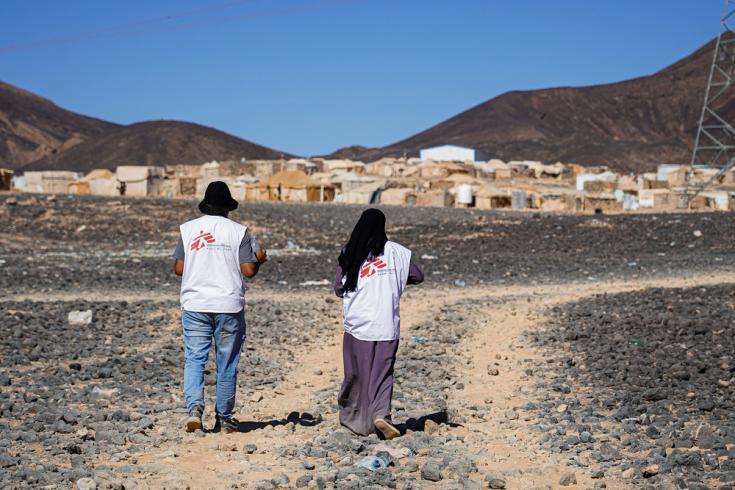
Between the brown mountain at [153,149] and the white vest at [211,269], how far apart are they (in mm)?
96480

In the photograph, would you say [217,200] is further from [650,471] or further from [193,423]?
[650,471]

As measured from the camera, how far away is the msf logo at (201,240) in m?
5.84

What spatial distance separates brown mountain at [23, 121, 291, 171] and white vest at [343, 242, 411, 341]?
96.7 m

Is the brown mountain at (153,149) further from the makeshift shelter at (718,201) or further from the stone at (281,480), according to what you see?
A: the stone at (281,480)

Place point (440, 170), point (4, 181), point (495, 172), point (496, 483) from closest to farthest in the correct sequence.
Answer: point (496, 483)
point (4, 181)
point (440, 170)
point (495, 172)

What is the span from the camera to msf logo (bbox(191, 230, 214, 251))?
19.2ft

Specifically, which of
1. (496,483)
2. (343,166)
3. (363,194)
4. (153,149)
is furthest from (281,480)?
(153,149)

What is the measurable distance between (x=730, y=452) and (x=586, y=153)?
307 ft

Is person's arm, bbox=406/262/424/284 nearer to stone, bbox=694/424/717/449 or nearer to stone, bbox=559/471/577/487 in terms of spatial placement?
stone, bbox=559/471/577/487

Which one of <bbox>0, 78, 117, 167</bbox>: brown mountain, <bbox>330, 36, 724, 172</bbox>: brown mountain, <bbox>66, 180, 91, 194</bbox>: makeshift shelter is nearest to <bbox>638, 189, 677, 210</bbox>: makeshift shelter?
<bbox>66, 180, 91, 194</bbox>: makeshift shelter

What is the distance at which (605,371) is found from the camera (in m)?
7.69

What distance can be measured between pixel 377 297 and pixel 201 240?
3.67 feet

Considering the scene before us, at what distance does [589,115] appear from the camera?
148 m

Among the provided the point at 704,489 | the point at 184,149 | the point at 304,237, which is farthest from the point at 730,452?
the point at 184,149
